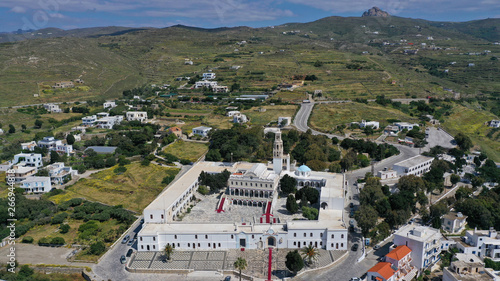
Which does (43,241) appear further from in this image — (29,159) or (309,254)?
(309,254)

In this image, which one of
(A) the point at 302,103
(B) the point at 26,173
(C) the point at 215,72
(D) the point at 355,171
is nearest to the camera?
(B) the point at 26,173

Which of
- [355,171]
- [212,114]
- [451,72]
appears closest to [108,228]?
[355,171]

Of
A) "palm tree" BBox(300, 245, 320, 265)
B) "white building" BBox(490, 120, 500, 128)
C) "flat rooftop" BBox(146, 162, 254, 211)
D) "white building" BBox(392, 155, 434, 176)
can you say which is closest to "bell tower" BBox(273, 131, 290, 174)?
"flat rooftop" BBox(146, 162, 254, 211)

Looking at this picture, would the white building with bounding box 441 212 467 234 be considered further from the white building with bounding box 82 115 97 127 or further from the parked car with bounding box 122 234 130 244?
the white building with bounding box 82 115 97 127

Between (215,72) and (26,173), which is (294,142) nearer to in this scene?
(26,173)

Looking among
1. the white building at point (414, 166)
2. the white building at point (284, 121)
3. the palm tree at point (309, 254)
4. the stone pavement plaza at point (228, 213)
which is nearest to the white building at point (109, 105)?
the white building at point (284, 121)

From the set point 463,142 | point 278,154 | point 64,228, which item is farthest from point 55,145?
point 463,142
